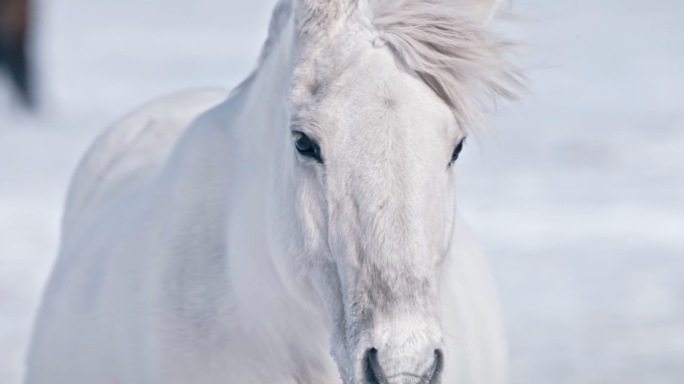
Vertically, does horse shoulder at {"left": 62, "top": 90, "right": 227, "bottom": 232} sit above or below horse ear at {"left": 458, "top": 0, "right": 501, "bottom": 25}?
below

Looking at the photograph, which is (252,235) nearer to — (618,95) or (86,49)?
(618,95)

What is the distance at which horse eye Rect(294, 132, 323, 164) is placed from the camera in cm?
234

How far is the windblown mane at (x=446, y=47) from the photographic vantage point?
2400 mm

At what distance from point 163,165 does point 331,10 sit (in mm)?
982

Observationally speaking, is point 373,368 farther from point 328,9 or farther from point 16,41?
point 16,41

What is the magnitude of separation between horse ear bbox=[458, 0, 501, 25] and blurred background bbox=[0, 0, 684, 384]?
13 cm

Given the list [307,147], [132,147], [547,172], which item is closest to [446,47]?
[307,147]

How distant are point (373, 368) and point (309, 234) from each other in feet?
1.14

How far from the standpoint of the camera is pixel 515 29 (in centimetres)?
305

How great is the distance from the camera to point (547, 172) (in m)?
11.2

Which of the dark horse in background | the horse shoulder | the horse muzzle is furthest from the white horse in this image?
the dark horse in background

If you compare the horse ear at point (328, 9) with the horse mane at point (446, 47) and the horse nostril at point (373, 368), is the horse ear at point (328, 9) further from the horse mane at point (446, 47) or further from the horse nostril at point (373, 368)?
the horse nostril at point (373, 368)

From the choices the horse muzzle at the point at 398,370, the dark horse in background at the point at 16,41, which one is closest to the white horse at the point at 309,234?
the horse muzzle at the point at 398,370

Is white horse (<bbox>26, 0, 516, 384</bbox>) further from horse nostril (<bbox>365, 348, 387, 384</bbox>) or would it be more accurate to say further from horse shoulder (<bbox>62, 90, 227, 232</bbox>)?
horse shoulder (<bbox>62, 90, 227, 232</bbox>)
